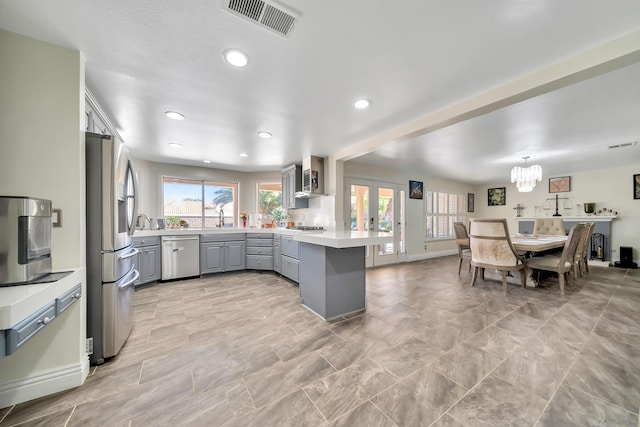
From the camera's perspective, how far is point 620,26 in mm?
1431

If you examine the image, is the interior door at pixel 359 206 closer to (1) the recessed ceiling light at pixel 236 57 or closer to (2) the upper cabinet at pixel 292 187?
(2) the upper cabinet at pixel 292 187

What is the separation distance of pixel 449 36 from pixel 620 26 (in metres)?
1.03

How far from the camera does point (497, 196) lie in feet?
24.8

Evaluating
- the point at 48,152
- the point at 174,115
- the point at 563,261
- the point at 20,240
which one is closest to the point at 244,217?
the point at 174,115

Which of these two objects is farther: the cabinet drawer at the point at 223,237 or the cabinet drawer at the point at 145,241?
the cabinet drawer at the point at 223,237

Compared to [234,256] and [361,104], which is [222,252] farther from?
[361,104]

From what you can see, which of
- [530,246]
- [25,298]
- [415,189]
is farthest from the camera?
[415,189]

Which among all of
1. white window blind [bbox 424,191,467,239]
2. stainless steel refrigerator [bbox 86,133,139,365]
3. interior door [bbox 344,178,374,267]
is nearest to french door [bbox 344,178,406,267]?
interior door [bbox 344,178,374,267]

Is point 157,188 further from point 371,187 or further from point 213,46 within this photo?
point 371,187

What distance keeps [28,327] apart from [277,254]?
3.47 meters

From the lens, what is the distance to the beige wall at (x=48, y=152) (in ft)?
4.78

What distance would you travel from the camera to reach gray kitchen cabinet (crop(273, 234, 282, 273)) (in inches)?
171

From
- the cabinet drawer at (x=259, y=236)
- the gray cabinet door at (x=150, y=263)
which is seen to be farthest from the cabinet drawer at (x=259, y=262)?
the gray cabinet door at (x=150, y=263)

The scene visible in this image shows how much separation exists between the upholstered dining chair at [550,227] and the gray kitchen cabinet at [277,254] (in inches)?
214
